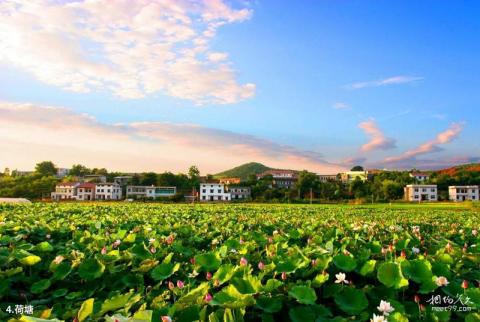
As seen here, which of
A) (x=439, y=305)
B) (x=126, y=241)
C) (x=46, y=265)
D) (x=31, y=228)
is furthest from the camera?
(x=31, y=228)

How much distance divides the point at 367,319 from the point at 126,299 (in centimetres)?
137

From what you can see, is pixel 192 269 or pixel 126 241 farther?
pixel 126 241

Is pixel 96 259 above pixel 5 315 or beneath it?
above

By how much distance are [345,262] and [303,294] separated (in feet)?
2.39

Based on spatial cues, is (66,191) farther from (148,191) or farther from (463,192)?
(463,192)

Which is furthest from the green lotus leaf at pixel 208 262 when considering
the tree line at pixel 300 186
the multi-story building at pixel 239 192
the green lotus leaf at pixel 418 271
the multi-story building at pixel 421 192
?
the multi-story building at pixel 421 192

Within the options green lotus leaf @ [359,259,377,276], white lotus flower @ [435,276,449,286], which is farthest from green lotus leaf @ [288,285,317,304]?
white lotus flower @ [435,276,449,286]

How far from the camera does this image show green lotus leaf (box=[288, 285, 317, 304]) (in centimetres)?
215

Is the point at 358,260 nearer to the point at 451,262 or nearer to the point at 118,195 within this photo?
the point at 451,262

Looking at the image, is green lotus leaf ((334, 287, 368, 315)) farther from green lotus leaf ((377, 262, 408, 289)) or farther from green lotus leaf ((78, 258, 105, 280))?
green lotus leaf ((78, 258, 105, 280))

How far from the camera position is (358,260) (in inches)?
115

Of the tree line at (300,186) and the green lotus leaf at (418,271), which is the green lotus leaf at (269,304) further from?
the tree line at (300,186)

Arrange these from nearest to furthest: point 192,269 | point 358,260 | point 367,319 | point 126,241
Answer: point 367,319, point 358,260, point 192,269, point 126,241

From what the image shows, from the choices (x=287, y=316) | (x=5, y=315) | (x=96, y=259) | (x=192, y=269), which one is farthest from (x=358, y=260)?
(x=5, y=315)
